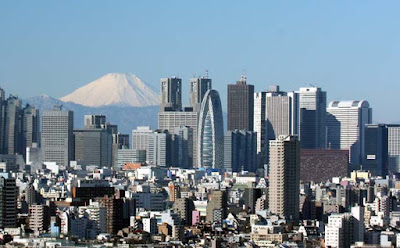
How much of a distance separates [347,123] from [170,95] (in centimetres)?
1331

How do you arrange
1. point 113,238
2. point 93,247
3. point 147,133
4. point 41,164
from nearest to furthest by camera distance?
point 93,247 → point 113,238 → point 41,164 → point 147,133

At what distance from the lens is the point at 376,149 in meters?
108

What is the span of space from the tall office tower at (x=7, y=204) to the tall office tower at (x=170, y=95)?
2482 inches

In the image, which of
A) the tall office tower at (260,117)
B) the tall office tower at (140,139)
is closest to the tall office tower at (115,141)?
the tall office tower at (140,139)

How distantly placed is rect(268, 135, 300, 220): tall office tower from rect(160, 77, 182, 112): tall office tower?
54.2 m

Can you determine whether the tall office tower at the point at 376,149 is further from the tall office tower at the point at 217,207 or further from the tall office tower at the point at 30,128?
the tall office tower at the point at 217,207

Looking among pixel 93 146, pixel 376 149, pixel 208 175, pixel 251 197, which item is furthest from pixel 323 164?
pixel 251 197

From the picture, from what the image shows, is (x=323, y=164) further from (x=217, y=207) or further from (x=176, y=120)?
(x=217, y=207)

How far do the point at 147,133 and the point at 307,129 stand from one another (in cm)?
1140

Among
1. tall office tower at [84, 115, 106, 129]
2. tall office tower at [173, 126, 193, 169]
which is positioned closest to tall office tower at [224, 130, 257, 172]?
tall office tower at [173, 126, 193, 169]

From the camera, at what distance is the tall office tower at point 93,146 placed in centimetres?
10406

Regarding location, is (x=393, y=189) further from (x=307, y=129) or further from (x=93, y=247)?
(x=93, y=247)

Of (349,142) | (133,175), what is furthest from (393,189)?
(349,142)

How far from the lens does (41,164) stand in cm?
9862
